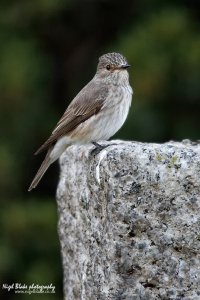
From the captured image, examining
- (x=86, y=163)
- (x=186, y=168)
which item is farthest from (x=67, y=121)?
(x=186, y=168)

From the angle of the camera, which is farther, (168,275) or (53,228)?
(53,228)

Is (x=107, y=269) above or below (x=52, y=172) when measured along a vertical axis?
below

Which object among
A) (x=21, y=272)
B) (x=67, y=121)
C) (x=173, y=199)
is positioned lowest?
(x=21, y=272)

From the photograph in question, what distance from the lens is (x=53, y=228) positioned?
37.1ft

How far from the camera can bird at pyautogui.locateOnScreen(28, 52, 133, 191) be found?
24.2ft

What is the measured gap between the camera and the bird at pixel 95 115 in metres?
7.37

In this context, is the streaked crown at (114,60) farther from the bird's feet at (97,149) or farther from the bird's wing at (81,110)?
the bird's feet at (97,149)

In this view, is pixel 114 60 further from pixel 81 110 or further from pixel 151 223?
pixel 151 223

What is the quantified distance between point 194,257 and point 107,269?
514 mm

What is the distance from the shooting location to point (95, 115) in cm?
752

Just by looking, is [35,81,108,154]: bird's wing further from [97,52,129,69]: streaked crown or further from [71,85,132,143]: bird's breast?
[97,52,129,69]: streaked crown

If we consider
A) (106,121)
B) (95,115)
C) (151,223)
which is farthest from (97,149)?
(95,115)

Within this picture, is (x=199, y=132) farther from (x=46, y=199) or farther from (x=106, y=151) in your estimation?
(x=106, y=151)

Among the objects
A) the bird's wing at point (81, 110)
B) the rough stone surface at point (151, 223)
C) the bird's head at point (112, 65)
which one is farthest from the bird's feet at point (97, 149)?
the bird's head at point (112, 65)
